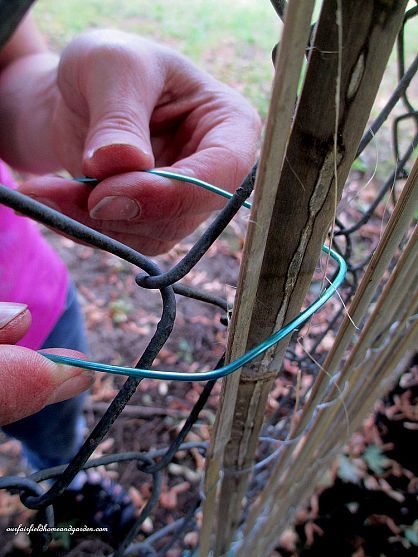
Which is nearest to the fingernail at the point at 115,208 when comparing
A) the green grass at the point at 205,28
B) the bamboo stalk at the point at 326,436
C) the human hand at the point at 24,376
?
the human hand at the point at 24,376

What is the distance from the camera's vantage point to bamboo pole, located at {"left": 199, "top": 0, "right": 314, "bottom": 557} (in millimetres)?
263

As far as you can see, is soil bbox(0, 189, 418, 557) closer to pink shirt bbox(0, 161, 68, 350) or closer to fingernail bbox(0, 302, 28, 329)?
pink shirt bbox(0, 161, 68, 350)

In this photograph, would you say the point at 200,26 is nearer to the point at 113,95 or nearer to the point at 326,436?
the point at 113,95

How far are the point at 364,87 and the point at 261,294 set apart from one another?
0.69ft

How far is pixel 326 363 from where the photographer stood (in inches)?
26.3

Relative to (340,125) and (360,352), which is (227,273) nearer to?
(360,352)

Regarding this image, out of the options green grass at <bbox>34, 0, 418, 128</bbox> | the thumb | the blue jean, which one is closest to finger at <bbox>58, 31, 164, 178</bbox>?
the thumb

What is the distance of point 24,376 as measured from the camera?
1.47 feet

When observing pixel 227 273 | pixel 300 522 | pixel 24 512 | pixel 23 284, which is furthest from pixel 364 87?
pixel 227 273

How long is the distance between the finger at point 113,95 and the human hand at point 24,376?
9.9 inches

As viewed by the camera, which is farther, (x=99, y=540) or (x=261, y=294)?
(x=99, y=540)

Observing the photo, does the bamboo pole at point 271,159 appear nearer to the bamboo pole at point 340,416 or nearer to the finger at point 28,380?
the finger at point 28,380

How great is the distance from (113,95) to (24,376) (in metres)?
0.46

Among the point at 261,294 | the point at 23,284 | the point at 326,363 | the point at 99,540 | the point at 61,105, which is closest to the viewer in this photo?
the point at 261,294
